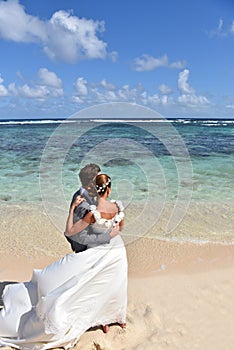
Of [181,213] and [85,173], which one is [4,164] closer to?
[181,213]

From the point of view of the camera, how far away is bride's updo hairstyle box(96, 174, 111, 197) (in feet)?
12.7

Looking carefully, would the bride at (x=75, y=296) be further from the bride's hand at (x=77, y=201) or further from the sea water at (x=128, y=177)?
the sea water at (x=128, y=177)

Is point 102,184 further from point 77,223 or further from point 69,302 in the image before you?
point 69,302

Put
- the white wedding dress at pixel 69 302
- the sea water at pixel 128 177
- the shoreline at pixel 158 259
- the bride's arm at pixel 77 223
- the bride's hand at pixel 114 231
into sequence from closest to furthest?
the white wedding dress at pixel 69 302 < the bride's arm at pixel 77 223 < the bride's hand at pixel 114 231 < the shoreline at pixel 158 259 < the sea water at pixel 128 177

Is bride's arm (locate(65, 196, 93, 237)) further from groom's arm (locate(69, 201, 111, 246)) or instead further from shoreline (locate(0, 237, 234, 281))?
shoreline (locate(0, 237, 234, 281))

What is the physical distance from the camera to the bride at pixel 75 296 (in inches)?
144

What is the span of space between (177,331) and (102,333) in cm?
87

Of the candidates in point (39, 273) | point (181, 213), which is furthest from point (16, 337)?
point (181, 213)

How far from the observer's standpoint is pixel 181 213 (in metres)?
9.30

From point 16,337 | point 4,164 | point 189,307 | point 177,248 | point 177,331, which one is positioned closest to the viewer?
point 16,337

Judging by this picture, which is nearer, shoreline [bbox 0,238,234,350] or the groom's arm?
the groom's arm

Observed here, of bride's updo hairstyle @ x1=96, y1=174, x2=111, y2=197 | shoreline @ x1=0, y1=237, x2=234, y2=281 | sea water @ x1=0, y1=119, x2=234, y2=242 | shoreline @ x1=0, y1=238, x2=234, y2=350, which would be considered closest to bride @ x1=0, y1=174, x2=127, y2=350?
bride's updo hairstyle @ x1=96, y1=174, x2=111, y2=197

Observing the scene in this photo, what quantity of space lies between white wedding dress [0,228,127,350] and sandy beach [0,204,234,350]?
294 mm

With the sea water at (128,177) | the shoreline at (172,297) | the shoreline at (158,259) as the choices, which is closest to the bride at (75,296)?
the shoreline at (172,297)
